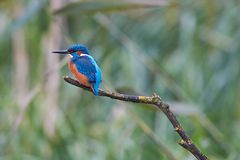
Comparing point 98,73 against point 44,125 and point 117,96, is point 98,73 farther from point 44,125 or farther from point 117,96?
point 44,125

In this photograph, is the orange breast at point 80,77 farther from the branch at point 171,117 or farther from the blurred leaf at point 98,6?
the blurred leaf at point 98,6

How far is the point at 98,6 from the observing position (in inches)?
104

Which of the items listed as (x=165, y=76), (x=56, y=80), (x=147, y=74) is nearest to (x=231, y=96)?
(x=147, y=74)

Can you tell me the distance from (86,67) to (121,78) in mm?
2504

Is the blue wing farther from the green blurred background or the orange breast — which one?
the green blurred background

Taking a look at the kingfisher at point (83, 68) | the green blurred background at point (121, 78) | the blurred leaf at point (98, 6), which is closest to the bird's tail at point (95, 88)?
the kingfisher at point (83, 68)

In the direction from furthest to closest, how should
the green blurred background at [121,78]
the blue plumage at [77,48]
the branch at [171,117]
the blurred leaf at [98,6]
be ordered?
the green blurred background at [121,78], the blurred leaf at [98,6], the blue plumage at [77,48], the branch at [171,117]

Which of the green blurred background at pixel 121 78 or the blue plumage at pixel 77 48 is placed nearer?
the blue plumage at pixel 77 48

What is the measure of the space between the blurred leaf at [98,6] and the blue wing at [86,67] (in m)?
1.00

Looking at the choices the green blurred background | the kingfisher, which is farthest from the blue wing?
the green blurred background

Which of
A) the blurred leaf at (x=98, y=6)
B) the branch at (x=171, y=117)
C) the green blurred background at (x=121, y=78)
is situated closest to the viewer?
the branch at (x=171, y=117)

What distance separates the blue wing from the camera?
4.98 feet

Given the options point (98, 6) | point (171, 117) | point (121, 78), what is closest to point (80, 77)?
point (171, 117)

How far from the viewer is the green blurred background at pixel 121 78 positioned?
310cm
